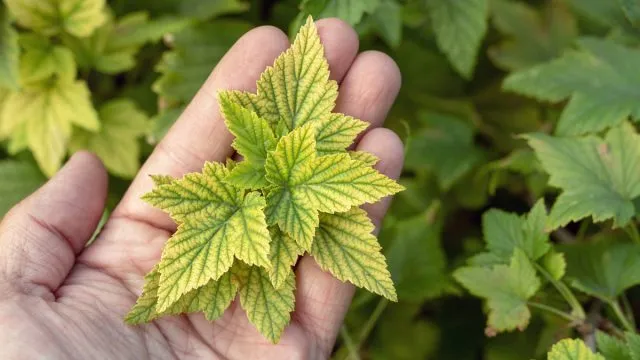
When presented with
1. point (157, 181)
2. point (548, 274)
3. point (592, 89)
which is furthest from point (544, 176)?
point (157, 181)

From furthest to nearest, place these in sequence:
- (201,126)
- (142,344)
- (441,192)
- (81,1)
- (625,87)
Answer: (441,192)
(81,1)
(625,87)
(201,126)
(142,344)

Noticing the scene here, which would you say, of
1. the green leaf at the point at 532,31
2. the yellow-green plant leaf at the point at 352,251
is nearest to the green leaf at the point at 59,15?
the yellow-green plant leaf at the point at 352,251

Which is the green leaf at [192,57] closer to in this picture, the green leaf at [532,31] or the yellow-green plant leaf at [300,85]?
the yellow-green plant leaf at [300,85]

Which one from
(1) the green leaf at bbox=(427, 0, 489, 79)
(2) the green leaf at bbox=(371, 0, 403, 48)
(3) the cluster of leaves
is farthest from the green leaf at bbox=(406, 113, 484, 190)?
(3) the cluster of leaves

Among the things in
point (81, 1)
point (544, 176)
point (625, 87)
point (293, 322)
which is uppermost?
point (81, 1)

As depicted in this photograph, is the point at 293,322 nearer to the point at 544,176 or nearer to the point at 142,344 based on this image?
the point at 142,344

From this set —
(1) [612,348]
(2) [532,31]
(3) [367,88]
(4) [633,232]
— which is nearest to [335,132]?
(3) [367,88]
